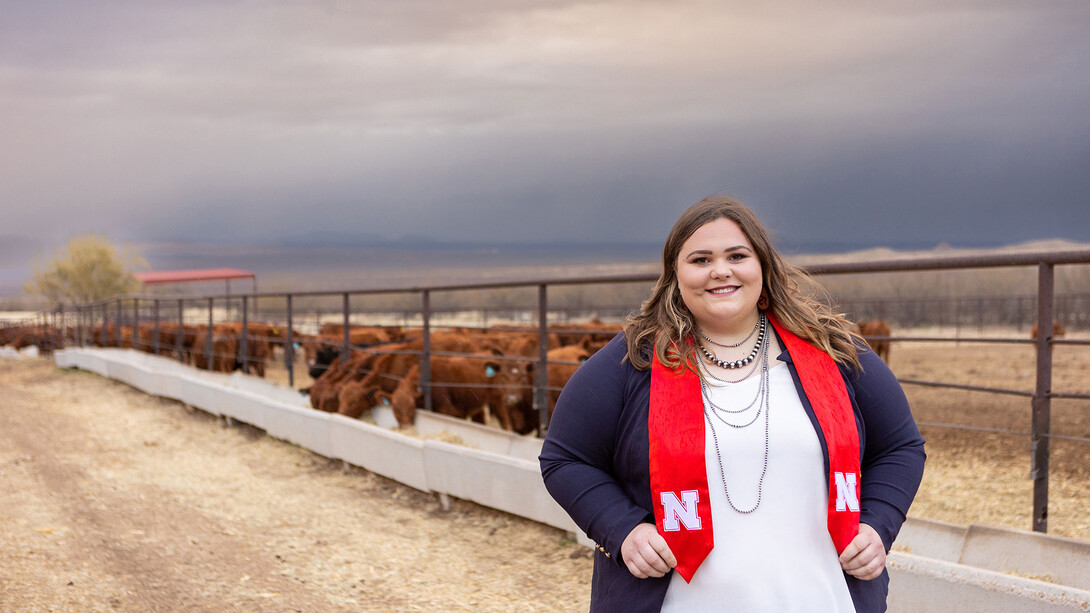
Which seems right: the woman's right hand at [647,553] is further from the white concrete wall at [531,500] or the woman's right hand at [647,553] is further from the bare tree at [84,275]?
the bare tree at [84,275]

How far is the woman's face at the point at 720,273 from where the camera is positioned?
2088 millimetres

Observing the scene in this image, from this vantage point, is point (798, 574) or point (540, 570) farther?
point (540, 570)

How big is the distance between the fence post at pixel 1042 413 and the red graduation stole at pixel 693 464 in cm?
250

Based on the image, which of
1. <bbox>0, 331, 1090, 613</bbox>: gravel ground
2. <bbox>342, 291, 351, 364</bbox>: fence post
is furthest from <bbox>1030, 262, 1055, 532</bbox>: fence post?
<bbox>342, 291, 351, 364</bbox>: fence post

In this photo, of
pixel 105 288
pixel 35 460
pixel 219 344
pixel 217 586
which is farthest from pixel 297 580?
pixel 105 288

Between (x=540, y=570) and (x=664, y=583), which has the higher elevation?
(x=664, y=583)

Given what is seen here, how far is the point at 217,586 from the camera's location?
167 inches

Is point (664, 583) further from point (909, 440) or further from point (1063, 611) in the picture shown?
point (1063, 611)

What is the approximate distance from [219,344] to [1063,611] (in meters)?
16.1

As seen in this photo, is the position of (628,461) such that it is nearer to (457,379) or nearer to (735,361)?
(735,361)

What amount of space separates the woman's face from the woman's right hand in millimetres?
536

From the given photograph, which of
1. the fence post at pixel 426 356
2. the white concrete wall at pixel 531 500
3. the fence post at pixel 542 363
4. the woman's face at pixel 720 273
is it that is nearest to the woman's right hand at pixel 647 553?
the woman's face at pixel 720 273

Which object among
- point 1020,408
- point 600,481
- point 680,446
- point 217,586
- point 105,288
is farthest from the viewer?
point 105,288

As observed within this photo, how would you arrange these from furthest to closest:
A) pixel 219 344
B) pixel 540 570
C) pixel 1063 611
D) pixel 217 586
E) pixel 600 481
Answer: pixel 219 344
pixel 540 570
pixel 217 586
pixel 1063 611
pixel 600 481
